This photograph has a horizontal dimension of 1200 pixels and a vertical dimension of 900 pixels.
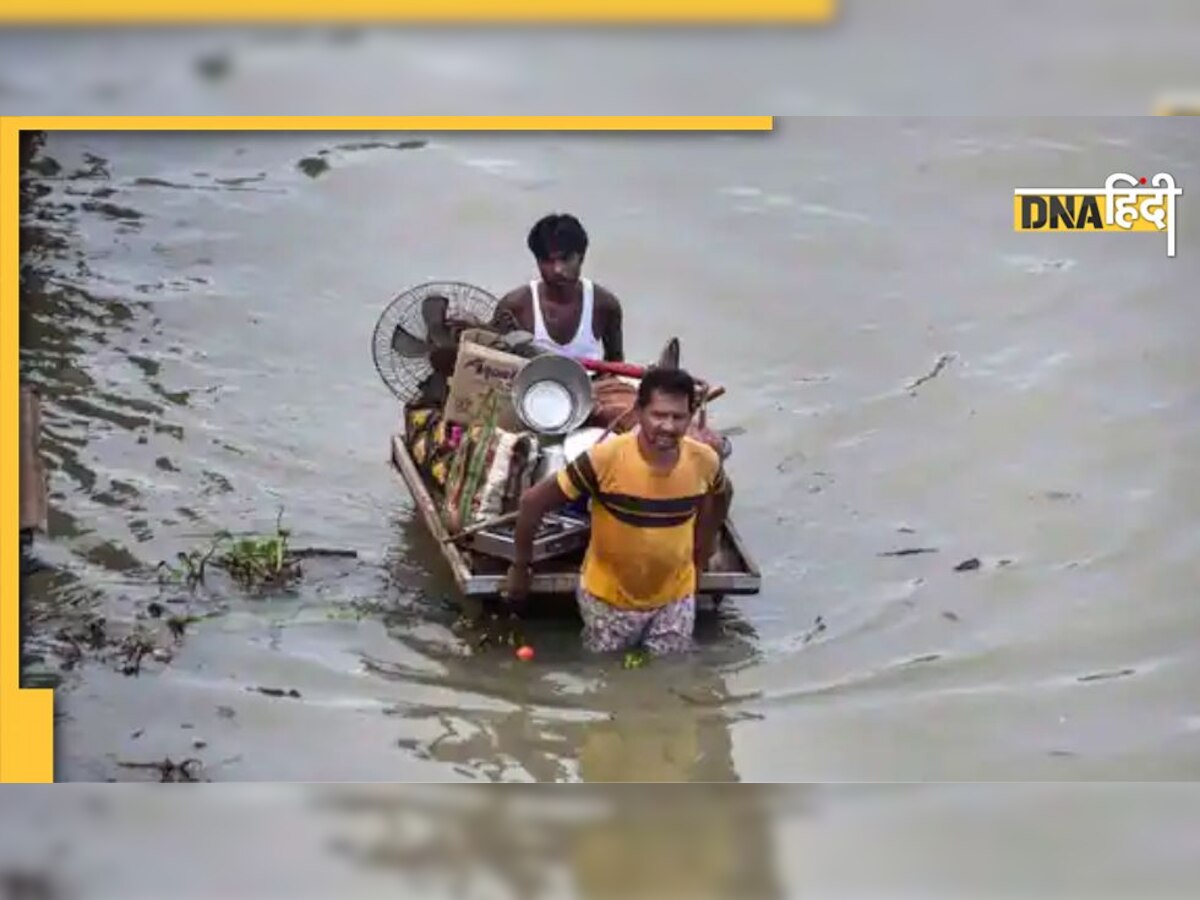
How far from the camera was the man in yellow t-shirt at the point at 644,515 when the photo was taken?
5.80m

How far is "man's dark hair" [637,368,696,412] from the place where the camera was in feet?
18.5

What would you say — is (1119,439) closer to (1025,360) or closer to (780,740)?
(1025,360)

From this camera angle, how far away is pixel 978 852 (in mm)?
Answer: 5051

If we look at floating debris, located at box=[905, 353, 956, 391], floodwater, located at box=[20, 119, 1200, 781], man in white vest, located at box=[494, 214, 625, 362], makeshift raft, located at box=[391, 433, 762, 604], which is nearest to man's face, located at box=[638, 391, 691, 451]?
makeshift raft, located at box=[391, 433, 762, 604]

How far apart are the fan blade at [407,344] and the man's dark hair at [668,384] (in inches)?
62.6

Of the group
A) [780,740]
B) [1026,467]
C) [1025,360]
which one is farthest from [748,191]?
[780,740]

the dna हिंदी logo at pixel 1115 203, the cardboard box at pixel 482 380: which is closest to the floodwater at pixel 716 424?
the dna हिंदी logo at pixel 1115 203

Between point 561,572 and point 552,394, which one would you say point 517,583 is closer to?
point 561,572

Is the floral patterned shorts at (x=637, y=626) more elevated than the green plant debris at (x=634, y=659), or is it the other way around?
the floral patterned shorts at (x=637, y=626)

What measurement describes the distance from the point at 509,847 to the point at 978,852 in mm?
1311
